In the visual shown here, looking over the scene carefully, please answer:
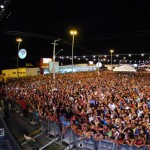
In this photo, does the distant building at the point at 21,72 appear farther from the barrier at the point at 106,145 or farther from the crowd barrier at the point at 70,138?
the barrier at the point at 106,145

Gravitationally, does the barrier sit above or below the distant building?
below

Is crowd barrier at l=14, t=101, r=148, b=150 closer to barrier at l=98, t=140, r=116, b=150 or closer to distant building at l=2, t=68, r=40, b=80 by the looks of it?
barrier at l=98, t=140, r=116, b=150

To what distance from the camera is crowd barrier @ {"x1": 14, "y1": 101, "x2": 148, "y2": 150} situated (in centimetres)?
906

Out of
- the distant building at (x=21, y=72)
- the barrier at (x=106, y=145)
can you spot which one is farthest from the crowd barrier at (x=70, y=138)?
the distant building at (x=21, y=72)

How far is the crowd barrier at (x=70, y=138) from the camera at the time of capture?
906 cm

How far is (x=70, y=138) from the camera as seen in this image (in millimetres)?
10742

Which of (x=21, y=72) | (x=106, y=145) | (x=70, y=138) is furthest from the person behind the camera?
(x=21, y=72)

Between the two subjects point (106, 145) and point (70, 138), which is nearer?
point (106, 145)

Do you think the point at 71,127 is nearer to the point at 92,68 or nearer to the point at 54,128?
the point at 54,128

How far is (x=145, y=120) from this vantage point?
11031 mm

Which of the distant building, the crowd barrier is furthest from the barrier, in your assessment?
the distant building

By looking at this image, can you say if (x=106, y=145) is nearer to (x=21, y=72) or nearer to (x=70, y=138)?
(x=70, y=138)

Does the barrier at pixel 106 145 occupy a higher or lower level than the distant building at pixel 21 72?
lower

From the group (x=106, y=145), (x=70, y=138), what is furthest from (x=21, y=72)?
(x=106, y=145)
